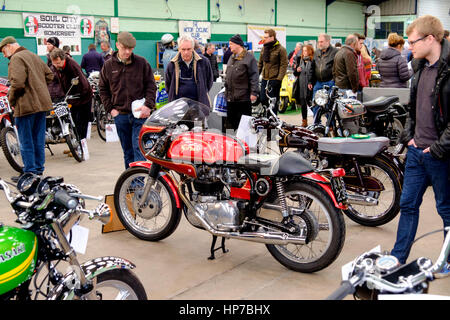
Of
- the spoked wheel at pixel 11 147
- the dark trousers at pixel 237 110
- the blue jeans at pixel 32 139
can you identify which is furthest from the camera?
the dark trousers at pixel 237 110

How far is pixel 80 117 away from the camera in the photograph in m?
8.50

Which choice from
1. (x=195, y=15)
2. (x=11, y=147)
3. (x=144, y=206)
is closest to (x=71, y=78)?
(x=11, y=147)

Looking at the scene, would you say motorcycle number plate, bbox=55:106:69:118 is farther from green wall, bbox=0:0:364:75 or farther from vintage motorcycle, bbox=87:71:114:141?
green wall, bbox=0:0:364:75

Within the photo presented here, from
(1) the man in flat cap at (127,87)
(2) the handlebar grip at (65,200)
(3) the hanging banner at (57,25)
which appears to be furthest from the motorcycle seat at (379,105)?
(3) the hanging banner at (57,25)

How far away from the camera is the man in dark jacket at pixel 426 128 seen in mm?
3465

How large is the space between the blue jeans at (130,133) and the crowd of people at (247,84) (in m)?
0.01

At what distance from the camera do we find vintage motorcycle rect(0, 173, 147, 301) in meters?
2.35

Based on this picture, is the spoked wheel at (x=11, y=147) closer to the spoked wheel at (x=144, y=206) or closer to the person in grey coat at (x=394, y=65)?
the spoked wheel at (x=144, y=206)

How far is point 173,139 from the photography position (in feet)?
14.4

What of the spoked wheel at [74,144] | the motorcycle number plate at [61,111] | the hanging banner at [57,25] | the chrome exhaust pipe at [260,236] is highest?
the hanging banner at [57,25]

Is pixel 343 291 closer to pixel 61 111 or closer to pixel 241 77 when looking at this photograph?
pixel 241 77

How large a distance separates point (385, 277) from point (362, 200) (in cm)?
320

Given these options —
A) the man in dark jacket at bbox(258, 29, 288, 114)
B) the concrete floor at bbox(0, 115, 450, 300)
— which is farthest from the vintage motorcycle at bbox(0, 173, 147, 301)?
the man in dark jacket at bbox(258, 29, 288, 114)
